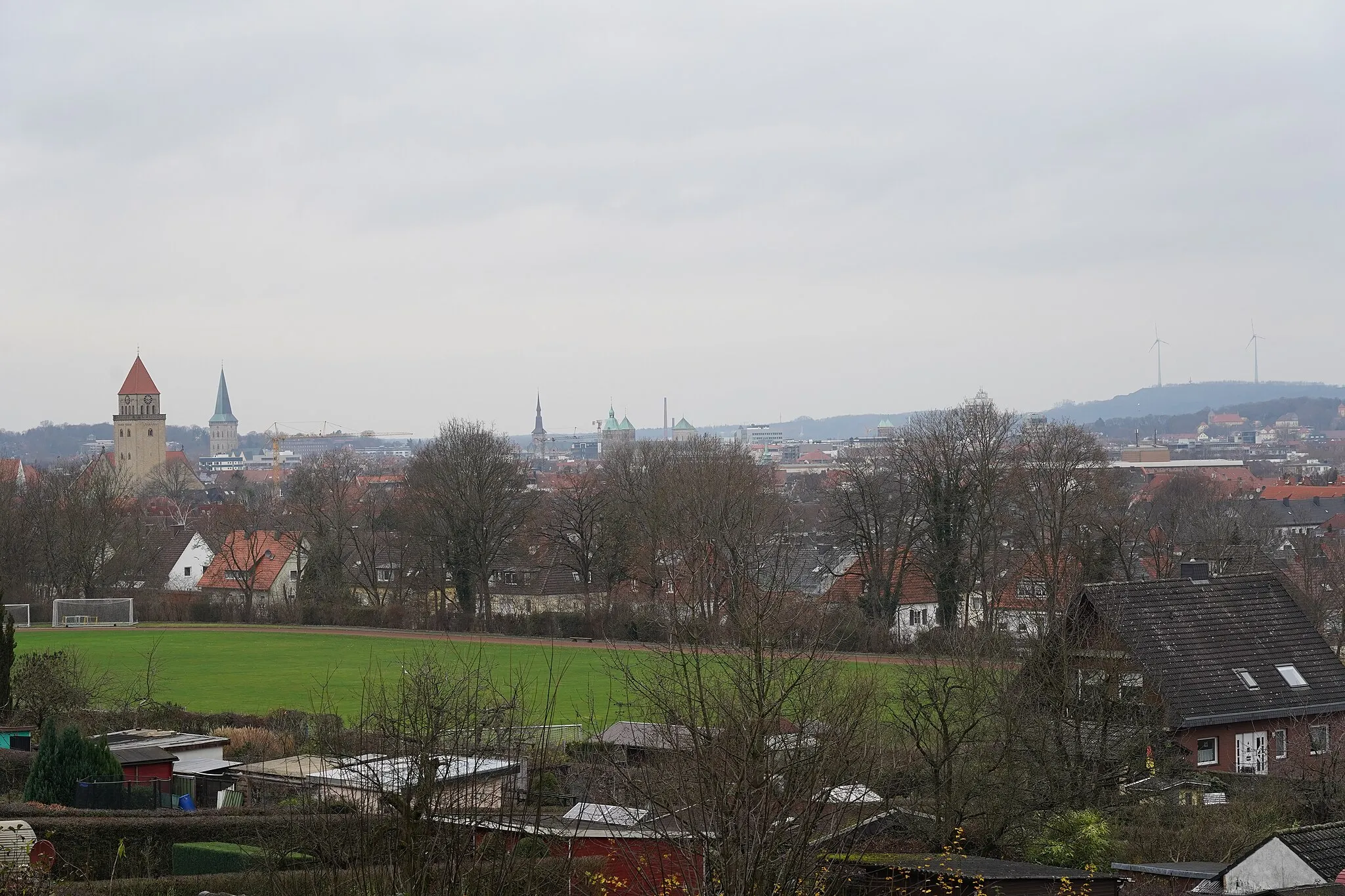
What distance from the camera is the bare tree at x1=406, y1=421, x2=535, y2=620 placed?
60531mm

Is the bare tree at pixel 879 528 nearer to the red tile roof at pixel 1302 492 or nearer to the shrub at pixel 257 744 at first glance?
the shrub at pixel 257 744

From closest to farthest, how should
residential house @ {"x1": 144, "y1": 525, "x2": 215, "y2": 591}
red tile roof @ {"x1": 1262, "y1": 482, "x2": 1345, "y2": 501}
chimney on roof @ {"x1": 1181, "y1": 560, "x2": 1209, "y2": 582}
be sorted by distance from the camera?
chimney on roof @ {"x1": 1181, "y1": 560, "x2": 1209, "y2": 582}, residential house @ {"x1": 144, "y1": 525, "x2": 215, "y2": 591}, red tile roof @ {"x1": 1262, "y1": 482, "x2": 1345, "y2": 501}

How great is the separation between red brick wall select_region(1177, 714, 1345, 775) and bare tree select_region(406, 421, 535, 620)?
1457 inches

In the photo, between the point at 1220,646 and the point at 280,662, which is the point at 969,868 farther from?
the point at 280,662

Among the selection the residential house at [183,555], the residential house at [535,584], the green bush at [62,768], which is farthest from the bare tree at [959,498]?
the residential house at [183,555]

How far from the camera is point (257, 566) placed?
72188mm

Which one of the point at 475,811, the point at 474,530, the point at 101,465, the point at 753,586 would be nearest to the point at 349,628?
the point at 474,530

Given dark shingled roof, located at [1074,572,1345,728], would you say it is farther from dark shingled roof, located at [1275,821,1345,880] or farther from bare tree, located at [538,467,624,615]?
bare tree, located at [538,467,624,615]

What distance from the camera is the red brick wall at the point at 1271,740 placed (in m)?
26.1

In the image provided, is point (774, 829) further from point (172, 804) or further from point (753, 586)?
point (172, 804)

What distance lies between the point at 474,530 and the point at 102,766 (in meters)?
38.0

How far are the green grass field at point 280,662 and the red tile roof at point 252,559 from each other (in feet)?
41.3

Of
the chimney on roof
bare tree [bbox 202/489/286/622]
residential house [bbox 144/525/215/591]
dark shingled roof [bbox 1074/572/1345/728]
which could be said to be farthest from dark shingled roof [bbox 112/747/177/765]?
residential house [bbox 144/525/215/591]

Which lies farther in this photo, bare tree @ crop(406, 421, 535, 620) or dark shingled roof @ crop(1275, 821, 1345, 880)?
bare tree @ crop(406, 421, 535, 620)
